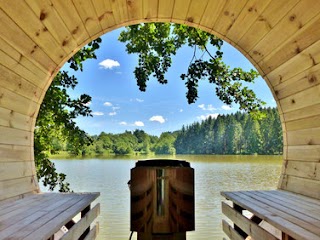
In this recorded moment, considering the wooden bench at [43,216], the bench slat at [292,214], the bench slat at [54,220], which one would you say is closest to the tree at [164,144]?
the wooden bench at [43,216]

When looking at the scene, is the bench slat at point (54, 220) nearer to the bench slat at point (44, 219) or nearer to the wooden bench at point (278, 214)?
the bench slat at point (44, 219)

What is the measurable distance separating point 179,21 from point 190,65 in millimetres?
2279

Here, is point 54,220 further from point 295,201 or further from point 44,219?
point 295,201

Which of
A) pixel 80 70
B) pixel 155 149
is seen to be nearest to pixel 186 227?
pixel 80 70

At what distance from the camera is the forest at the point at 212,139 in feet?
128

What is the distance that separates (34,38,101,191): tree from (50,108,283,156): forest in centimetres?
2984

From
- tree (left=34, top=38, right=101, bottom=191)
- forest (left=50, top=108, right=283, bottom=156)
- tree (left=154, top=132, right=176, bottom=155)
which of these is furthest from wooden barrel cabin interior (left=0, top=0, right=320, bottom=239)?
tree (left=154, top=132, right=176, bottom=155)

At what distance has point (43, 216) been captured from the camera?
1.87 metres

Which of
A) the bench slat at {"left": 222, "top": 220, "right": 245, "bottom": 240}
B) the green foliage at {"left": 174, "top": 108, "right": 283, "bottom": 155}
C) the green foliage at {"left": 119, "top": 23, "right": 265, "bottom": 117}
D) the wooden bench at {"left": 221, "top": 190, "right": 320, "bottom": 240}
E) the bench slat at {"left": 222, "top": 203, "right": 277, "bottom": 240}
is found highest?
the green foliage at {"left": 174, "top": 108, "right": 283, "bottom": 155}

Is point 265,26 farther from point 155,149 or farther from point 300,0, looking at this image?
point 155,149

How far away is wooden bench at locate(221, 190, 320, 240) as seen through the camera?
1.63m

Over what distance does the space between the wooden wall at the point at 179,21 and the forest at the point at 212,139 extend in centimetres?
3207

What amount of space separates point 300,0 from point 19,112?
2.33m

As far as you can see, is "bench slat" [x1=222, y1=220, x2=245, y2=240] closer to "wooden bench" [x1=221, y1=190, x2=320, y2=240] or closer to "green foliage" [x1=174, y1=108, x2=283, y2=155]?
"wooden bench" [x1=221, y1=190, x2=320, y2=240]
